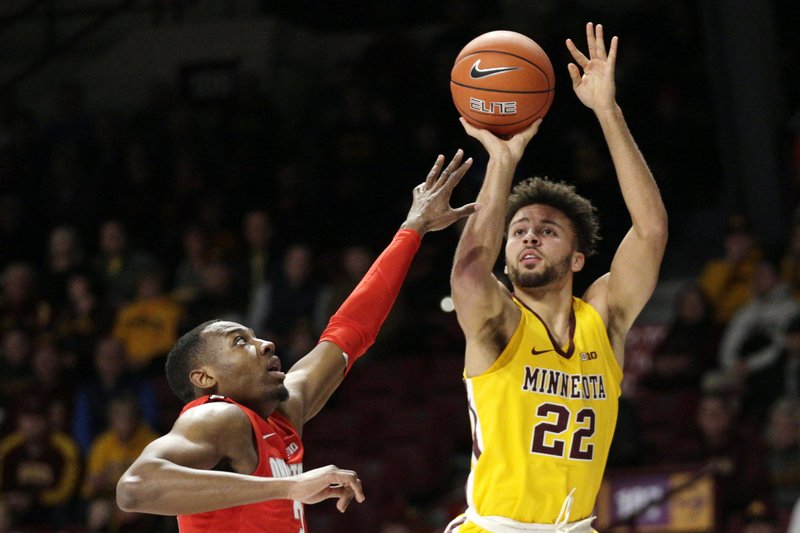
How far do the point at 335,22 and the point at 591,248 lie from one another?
10.7 metres

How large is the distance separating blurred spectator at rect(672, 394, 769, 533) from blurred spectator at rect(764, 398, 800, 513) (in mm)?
143

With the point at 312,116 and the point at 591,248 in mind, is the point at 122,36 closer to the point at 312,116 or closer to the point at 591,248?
the point at 312,116

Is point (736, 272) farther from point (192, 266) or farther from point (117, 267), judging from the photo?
point (117, 267)

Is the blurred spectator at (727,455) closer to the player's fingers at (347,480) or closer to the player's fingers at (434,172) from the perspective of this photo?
the player's fingers at (434,172)

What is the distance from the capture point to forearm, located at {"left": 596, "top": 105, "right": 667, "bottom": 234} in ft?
17.7

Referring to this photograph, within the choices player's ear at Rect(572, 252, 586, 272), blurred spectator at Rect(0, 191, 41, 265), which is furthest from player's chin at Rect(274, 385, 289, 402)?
blurred spectator at Rect(0, 191, 41, 265)

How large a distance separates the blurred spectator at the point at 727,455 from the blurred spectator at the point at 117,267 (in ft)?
17.9

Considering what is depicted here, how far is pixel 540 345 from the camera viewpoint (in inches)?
209

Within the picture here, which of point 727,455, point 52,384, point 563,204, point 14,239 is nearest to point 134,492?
point 563,204

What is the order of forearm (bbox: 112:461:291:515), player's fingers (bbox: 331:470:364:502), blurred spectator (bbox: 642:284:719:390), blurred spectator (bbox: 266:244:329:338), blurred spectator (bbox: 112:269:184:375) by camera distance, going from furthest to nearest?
blurred spectator (bbox: 112:269:184:375)
blurred spectator (bbox: 266:244:329:338)
blurred spectator (bbox: 642:284:719:390)
forearm (bbox: 112:461:291:515)
player's fingers (bbox: 331:470:364:502)

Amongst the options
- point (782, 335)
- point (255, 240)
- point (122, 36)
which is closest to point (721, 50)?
point (782, 335)

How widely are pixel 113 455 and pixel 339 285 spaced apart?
2.32m

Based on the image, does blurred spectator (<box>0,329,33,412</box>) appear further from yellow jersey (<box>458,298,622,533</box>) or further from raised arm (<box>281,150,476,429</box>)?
yellow jersey (<box>458,298,622,533</box>)

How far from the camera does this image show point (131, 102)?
640 inches
